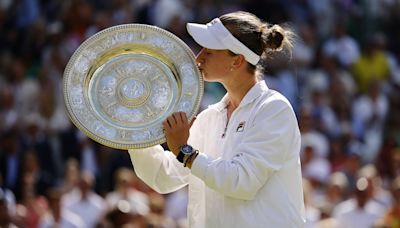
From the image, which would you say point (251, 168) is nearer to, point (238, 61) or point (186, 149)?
point (186, 149)

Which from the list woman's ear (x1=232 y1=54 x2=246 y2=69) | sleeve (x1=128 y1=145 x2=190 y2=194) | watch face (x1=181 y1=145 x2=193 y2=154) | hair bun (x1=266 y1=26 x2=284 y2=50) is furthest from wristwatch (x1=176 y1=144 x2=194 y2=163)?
hair bun (x1=266 y1=26 x2=284 y2=50)

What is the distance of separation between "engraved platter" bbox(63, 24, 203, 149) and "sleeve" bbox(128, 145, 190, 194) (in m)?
0.20

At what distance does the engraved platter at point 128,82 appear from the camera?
6223mm

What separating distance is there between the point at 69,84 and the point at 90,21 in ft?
27.5

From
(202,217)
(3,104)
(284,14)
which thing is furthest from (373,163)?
(202,217)

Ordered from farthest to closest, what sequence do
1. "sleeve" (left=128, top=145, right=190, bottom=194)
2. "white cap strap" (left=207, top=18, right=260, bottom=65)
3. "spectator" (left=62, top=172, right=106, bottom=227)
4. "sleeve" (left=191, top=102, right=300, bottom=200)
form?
1. "spectator" (left=62, top=172, right=106, bottom=227)
2. "sleeve" (left=128, top=145, right=190, bottom=194)
3. "white cap strap" (left=207, top=18, right=260, bottom=65)
4. "sleeve" (left=191, top=102, right=300, bottom=200)

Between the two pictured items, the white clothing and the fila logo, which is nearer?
the white clothing

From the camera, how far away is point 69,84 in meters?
6.25

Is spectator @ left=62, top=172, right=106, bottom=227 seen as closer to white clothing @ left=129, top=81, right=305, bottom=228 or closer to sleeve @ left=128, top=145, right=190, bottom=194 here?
sleeve @ left=128, top=145, right=190, bottom=194

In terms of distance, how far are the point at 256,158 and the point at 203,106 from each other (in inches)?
275

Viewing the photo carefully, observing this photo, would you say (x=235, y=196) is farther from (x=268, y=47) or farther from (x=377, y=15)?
(x=377, y=15)

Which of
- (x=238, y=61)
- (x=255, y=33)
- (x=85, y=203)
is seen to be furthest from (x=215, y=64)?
(x=85, y=203)

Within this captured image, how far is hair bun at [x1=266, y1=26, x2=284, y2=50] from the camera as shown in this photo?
6.26 metres

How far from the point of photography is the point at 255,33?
6227 millimetres
